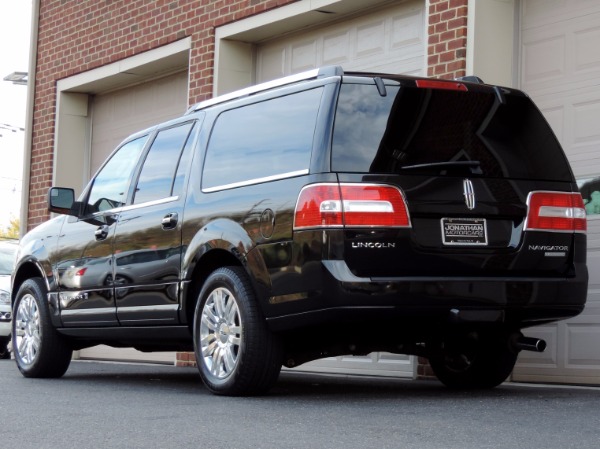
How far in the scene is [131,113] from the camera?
15742 millimetres

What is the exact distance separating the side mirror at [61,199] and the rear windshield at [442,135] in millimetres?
3359

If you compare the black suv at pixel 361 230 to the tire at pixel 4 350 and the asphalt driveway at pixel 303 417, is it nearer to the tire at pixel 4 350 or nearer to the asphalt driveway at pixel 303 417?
the asphalt driveway at pixel 303 417

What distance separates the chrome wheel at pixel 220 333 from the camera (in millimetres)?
7578

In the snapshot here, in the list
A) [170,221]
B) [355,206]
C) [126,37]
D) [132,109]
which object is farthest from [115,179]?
[132,109]

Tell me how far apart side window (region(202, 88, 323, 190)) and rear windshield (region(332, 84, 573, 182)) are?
0.26 metres

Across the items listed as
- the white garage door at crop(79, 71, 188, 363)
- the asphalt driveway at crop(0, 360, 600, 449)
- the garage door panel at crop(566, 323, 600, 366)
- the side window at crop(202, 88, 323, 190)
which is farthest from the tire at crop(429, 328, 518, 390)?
the white garage door at crop(79, 71, 188, 363)

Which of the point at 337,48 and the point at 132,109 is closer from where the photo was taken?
the point at 337,48

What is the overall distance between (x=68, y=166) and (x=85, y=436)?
37.1ft

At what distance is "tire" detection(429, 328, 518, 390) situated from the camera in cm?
820

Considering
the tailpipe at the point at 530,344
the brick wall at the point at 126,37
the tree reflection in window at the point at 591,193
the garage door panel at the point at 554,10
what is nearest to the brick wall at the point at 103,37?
the brick wall at the point at 126,37

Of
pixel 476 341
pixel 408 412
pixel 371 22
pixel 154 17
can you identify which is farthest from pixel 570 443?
pixel 154 17

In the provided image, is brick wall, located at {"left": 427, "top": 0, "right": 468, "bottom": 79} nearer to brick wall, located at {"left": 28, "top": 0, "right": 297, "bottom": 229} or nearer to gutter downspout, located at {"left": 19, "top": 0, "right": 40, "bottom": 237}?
brick wall, located at {"left": 28, "top": 0, "right": 297, "bottom": 229}

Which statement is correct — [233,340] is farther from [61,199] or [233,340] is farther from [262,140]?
[61,199]

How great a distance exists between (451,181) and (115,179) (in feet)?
10.7
